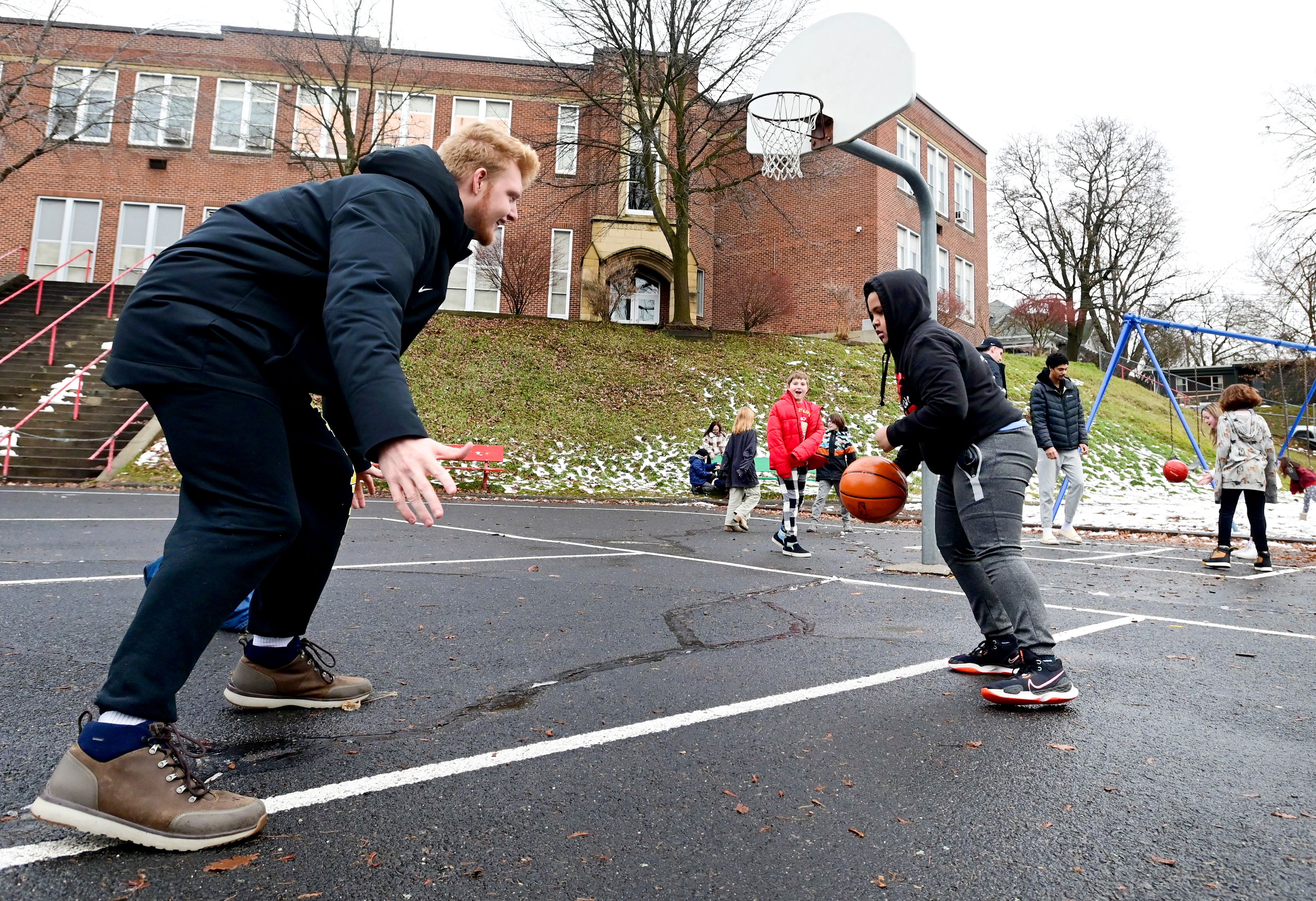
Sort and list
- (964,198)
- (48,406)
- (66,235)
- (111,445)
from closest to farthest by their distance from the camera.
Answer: (111,445)
(48,406)
(66,235)
(964,198)

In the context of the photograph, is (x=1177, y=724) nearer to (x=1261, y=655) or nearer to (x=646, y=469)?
(x=1261, y=655)

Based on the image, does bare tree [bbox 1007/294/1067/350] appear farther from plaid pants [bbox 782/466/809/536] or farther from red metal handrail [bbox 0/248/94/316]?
red metal handrail [bbox 0/248/94/316]

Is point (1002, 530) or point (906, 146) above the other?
point (906, 146)

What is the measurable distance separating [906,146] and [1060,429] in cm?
2718

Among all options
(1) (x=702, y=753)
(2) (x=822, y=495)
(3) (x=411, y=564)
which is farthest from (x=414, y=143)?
(1) (x=702, y=753)

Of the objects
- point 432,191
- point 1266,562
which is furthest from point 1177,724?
point 1266,562

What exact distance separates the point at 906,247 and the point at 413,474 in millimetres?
34294

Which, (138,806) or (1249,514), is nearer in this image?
(138,806)

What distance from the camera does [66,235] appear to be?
2931cm

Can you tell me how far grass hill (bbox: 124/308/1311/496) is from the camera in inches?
732

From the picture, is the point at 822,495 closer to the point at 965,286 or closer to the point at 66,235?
the point at 965,286

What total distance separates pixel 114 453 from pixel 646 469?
10656mm

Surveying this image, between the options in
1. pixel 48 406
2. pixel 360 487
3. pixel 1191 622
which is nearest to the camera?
pixel 360 487

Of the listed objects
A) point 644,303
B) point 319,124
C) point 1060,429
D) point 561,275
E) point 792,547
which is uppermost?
point 319,124
